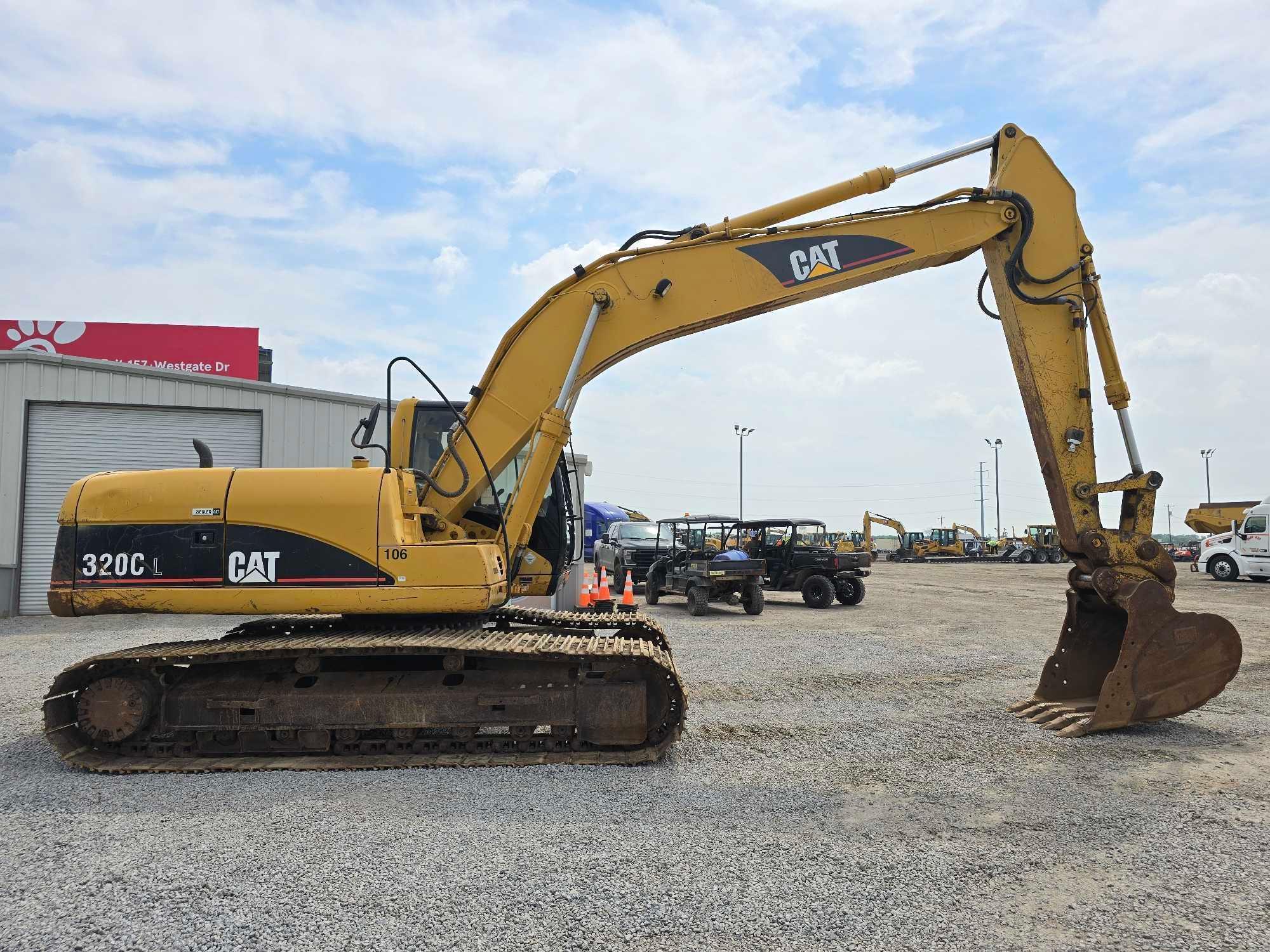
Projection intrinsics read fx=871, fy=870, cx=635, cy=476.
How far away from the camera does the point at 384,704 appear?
5.96 meters

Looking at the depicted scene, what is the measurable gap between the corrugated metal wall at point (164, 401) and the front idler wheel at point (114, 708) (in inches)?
427

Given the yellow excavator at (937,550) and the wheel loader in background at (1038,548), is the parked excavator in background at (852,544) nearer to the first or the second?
the yellow excavator at (937,550)

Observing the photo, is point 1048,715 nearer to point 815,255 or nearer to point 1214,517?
point 815,255

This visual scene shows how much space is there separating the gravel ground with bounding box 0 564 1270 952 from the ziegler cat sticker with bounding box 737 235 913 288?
11.8 feet

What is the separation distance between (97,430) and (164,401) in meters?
1.25

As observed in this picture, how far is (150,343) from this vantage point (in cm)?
2427

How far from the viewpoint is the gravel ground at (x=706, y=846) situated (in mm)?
3477

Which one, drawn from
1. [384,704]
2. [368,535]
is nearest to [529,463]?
[368,535]

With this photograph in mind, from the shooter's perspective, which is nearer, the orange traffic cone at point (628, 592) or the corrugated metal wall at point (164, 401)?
the corrugated metal wall at point (164, 401)

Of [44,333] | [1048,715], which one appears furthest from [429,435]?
[44,333]

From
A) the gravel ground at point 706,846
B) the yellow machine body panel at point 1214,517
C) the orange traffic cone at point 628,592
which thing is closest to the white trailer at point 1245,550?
the yellow machine body panel at point 1214,517

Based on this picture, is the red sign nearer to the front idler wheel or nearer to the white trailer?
the front idler wheel

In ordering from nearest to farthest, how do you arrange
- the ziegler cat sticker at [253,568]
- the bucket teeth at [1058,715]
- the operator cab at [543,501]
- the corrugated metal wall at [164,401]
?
the ziegler cat sticker at [253,568] < the bucket teeth at [1058,715] < the operator cab at [543,501] < the corrugated metal wall at [164,401]

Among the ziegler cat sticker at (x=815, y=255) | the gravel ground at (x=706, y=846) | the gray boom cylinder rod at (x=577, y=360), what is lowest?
the gravel ground at (x=706, y=846)
